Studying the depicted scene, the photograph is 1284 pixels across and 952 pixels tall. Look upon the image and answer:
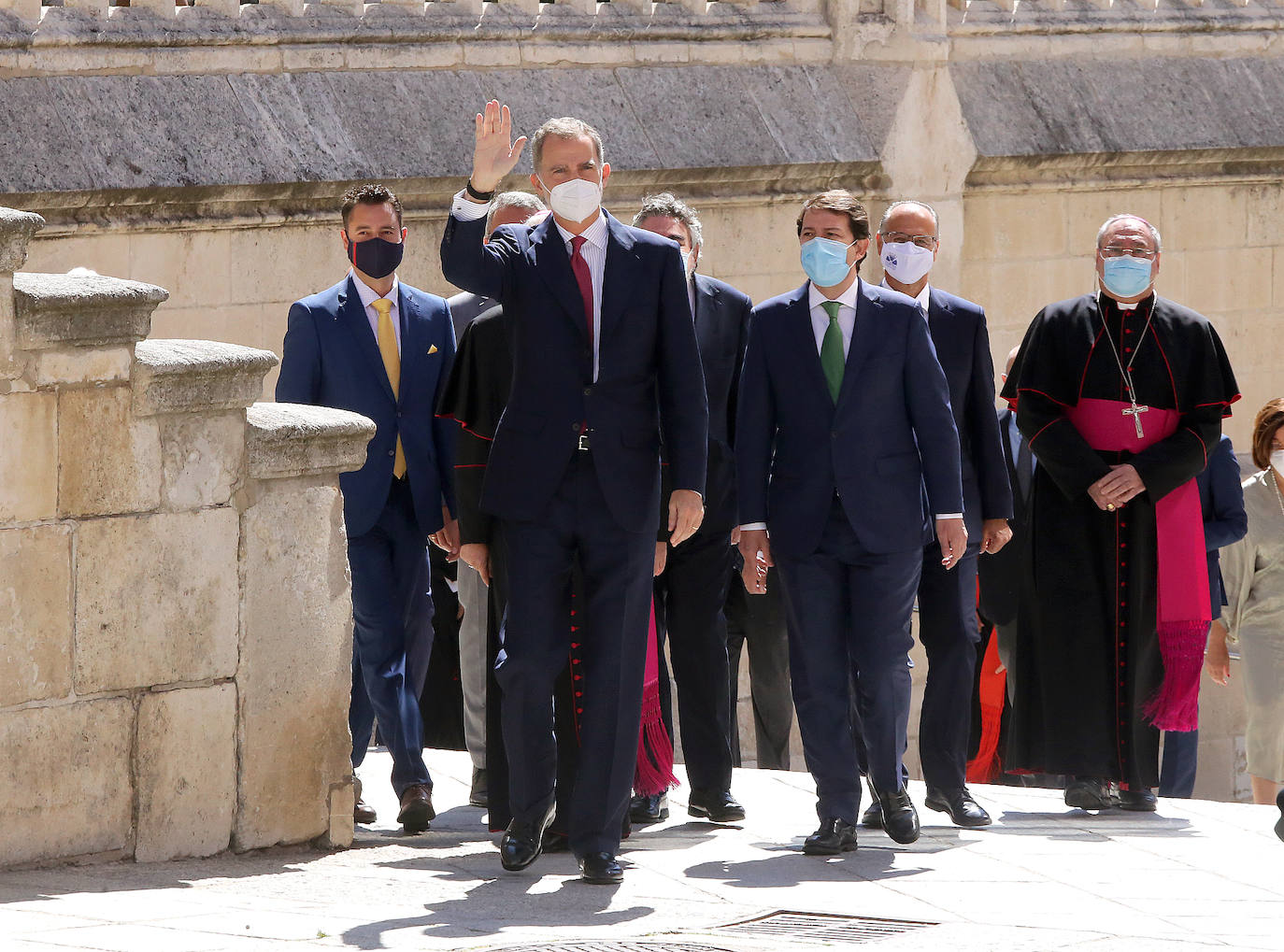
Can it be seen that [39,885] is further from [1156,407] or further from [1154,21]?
[1154,21]

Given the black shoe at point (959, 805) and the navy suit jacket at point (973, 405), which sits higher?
the navy suit jacket at point (973, 405)

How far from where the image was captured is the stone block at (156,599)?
553cm

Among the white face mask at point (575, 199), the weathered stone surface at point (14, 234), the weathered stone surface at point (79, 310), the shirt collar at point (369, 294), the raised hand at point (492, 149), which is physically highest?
the raised hand at point (492, 149)

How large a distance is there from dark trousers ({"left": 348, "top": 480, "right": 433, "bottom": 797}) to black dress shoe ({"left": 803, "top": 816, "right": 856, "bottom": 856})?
3.94ft

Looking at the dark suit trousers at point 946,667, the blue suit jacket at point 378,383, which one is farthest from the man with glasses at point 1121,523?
the blue suit jacket at point 378,383

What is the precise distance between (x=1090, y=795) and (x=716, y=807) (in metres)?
1.27

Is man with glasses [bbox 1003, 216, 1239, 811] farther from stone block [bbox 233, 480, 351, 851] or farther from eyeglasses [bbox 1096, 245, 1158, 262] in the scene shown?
stone block [bbox 233, 480, 351, 851]

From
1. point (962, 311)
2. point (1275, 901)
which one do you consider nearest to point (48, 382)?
point (962, 311)

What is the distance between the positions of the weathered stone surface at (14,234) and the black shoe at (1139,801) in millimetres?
3797

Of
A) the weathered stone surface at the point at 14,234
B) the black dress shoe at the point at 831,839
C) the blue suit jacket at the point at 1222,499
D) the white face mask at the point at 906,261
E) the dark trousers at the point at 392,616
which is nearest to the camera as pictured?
the weathered stone surface at the point at 14,234

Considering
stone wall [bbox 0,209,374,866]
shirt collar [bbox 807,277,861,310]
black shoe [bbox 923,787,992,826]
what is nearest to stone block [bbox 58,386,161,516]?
stone wall [bbox 0,209,374,866]

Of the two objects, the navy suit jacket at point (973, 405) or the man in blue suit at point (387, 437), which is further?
the navy suit jacket at point (973, 405)

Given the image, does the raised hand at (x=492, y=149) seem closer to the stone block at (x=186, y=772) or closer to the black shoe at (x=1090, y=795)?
the stone block at (x=186, y=772)

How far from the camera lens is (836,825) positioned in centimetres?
607
